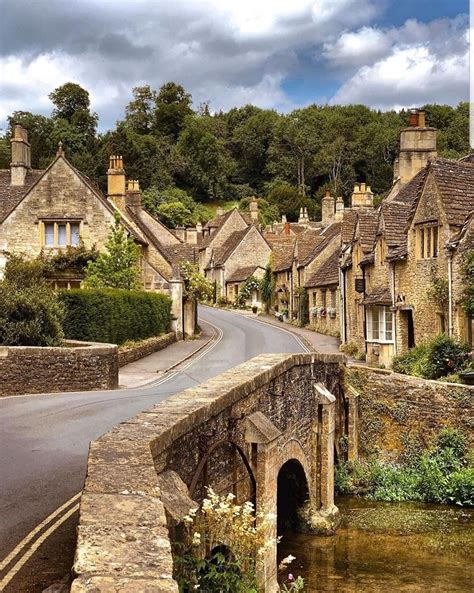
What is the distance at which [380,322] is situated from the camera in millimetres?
32594

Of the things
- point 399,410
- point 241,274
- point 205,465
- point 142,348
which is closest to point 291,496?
point 399,410

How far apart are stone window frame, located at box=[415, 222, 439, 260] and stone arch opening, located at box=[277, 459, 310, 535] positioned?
1196cm

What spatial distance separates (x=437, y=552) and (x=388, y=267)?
15.5 meters

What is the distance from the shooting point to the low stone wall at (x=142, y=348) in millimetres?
32094

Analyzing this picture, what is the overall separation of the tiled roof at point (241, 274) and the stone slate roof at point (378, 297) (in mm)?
41643

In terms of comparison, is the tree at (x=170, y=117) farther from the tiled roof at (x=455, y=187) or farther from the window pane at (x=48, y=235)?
the tiled roof at (x=455, y=187)

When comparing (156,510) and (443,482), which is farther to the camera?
(443,482)

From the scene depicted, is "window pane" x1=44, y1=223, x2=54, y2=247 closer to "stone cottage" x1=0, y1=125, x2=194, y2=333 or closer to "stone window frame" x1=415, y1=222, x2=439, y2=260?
"stone cottage" x1=0, y1=125, x2=194, y2=333

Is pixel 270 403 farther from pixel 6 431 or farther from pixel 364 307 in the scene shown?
pixel 364 307

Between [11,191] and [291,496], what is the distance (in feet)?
96.3

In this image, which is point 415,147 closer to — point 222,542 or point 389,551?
point 389,551

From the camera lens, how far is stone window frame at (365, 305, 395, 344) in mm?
31764

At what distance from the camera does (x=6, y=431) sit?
14.9 m

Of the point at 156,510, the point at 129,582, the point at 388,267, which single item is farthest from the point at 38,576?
the point at 388,267
